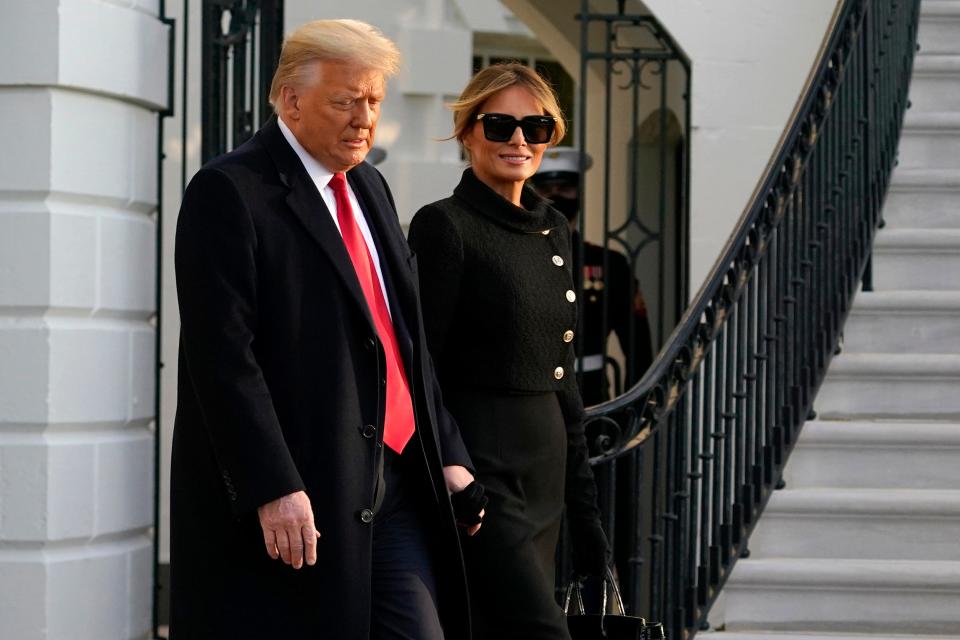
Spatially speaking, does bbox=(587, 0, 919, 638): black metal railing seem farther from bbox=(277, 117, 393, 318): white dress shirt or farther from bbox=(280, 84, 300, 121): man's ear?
bbox=(280, 84, 300, 121): man's ear

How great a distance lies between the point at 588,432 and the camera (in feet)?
17.6

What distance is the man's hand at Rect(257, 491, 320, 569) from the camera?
2.93 metres

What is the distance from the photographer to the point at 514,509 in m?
3.55

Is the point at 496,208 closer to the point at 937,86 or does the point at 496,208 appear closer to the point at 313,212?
the point at 313,212

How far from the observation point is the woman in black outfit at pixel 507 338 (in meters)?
3.52

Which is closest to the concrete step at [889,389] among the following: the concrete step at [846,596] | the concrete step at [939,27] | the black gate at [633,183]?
the concrete step at [846,596]

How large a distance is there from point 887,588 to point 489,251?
7.24ft

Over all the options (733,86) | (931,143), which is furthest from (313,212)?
(733,86)

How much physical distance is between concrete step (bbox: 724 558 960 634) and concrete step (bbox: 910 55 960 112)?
2.47 meters

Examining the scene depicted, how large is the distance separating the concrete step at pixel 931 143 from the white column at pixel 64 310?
3236mm

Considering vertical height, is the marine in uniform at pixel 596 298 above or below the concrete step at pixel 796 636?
above

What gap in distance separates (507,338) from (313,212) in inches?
25.1

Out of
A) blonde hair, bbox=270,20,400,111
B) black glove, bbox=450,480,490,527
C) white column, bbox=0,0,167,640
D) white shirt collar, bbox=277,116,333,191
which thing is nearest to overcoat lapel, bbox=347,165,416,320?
→ white shirt collar, bbox=277,116,333,191

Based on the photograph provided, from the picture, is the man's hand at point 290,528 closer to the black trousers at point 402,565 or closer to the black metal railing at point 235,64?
the black trousers at point 402,565
